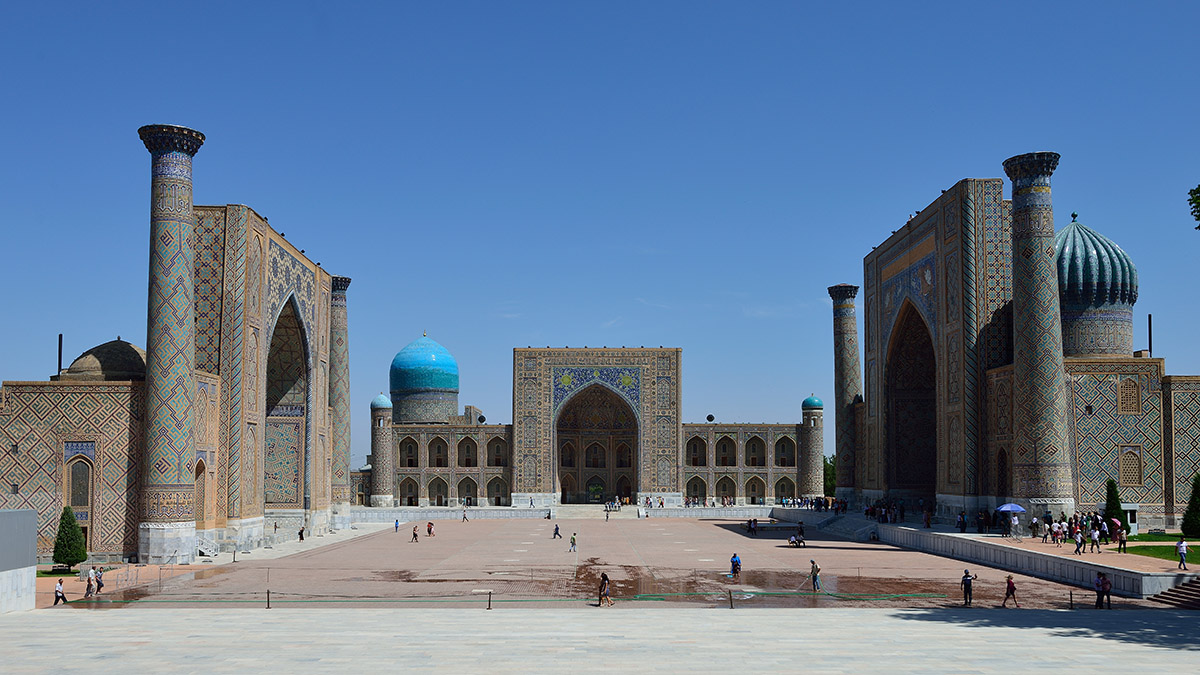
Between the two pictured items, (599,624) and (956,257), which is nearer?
(599,624)

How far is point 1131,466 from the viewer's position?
27.1 m

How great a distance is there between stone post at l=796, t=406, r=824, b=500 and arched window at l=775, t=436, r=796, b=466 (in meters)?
1.31

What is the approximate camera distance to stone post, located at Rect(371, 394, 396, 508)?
172 feet

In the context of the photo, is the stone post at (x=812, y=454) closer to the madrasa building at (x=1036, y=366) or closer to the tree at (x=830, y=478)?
the tree at (x=830, y=478)

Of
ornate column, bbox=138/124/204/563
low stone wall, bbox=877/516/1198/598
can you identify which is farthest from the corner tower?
ornate column, bbox=138/124/204/563

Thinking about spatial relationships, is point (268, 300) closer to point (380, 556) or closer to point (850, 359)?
point (380, 556)

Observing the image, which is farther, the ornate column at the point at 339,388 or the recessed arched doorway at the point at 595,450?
the recessed arched doorway at the point at 595,450

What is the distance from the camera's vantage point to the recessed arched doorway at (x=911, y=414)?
3647 cm

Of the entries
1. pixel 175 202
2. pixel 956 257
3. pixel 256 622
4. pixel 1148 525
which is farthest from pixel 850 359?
pixel 256 622

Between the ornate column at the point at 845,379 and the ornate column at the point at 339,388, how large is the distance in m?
18.6

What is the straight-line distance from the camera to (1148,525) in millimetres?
27078

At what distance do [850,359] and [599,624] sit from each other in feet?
94.2

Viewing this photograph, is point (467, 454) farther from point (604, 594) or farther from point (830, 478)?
point (604, 594)

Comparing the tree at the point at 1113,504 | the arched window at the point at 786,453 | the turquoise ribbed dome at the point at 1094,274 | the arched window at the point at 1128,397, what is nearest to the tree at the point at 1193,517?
the tree at the point at 1113,504
